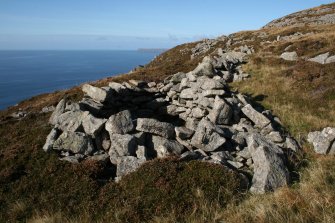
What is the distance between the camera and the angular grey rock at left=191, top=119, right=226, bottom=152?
13.4m

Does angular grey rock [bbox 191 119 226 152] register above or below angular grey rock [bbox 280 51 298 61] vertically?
below

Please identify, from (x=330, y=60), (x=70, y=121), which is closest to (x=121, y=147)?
(x=70, y=121)

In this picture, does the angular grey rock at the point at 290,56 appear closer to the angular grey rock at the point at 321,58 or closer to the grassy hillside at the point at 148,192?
the angular grey rock at the point at 321,58

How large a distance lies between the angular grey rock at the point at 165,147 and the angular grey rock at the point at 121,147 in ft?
3.25

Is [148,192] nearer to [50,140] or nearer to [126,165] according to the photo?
[126,165]

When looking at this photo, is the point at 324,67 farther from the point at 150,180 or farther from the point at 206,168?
the point at 150,180

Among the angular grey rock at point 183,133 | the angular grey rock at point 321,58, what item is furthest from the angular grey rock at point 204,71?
the angular grey rock at point 321,58

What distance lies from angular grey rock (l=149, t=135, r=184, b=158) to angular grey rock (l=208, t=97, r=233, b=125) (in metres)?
3.66

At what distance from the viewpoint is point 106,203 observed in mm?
9977

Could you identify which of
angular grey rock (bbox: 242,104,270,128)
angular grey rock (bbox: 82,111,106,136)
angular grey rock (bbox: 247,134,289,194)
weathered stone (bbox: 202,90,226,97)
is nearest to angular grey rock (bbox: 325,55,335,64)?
angular grey rock (bbox: 242,104,270,128)

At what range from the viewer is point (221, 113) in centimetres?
1641

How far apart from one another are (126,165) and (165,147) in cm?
191

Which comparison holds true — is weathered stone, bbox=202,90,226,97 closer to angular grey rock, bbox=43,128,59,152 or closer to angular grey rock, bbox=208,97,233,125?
angular grey rock, bbox=208,97,233,125

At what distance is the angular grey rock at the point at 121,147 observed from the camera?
41.5ft
